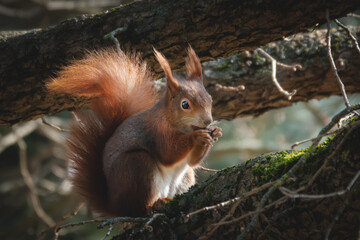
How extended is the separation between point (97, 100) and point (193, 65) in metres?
0.62

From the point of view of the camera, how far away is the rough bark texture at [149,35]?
1.78m

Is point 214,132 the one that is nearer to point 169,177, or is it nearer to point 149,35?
point 169,177

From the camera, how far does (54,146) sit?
4.79 m

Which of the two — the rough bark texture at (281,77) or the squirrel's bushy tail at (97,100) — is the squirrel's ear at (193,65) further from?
the rough bark texture at (281,77)

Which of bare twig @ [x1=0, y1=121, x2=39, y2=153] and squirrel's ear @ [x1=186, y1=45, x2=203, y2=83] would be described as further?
bare twig @ [x1=0, y1=121, x2=39, y2=153]

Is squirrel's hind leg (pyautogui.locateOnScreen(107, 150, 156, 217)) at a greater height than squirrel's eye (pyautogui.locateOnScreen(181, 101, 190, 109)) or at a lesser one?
lesser

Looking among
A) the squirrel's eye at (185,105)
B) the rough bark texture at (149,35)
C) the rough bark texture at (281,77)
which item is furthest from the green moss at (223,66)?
the squirrel's eye at (185,105)

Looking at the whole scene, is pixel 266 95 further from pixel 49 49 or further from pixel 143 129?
pixel 49 49

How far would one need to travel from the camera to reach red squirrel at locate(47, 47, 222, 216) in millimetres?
1944

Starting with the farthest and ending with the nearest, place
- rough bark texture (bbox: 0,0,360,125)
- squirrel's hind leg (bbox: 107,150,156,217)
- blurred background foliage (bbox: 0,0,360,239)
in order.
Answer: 1. blurred background foliage (bbox: 0,0,360,239)
2. squirrel's hind leg (bbox: 107,150,156,217)
3. rough bark texture (bbox: 0,0,360,125)

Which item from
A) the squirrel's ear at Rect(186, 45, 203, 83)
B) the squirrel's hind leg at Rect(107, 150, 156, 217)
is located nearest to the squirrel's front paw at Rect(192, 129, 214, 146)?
the squirrel's hind leg at Rect(107, 150, 156, 217)

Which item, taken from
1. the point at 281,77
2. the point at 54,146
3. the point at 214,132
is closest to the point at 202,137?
the point at 214,132

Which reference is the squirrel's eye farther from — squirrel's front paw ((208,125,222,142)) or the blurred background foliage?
the blurred background foliage

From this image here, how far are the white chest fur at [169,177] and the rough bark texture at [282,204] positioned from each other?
15.1 inches
